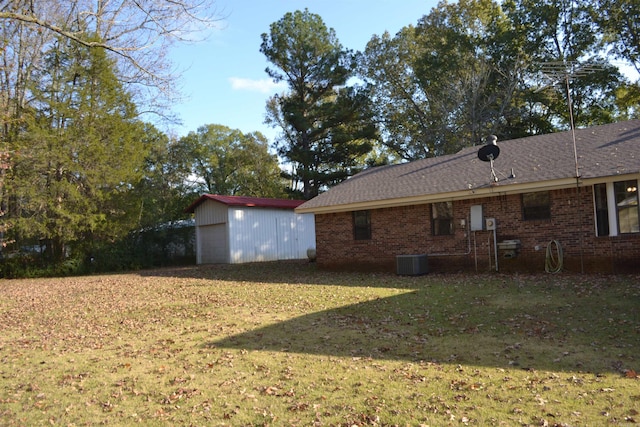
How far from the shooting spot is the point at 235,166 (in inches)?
1785

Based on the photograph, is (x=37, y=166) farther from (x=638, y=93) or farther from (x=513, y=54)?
(x=638, y=93)

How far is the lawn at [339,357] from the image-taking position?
4586mm

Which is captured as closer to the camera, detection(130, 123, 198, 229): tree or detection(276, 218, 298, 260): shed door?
detection(130, 123, 198, 229): tree

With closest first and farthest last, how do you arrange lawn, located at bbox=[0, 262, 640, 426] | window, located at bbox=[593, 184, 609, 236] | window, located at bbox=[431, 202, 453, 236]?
lawn, located at bbox=[0, 262, 640, 426]
window, located at bbox=[593, 184, 609, 236]
window, located at bbox=[431, 202, 453, 236]

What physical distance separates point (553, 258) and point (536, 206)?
1.50 metres

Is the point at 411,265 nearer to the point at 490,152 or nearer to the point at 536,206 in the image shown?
the point at 536,206

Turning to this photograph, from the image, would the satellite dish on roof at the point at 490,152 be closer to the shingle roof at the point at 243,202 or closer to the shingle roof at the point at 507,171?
the shingle roof at the point at 507,171

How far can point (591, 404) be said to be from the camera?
4.48 metres

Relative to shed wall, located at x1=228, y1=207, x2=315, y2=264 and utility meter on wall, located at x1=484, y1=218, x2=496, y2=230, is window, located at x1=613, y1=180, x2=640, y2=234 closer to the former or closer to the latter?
utility meter on wall, located at x1=484, y1=218, x2=496, y2=230

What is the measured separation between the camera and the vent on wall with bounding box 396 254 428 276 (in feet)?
48.0

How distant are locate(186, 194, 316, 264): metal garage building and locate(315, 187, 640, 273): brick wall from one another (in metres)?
6.82

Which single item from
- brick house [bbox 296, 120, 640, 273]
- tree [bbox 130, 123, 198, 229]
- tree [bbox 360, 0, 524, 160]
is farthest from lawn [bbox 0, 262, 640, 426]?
tree [bbox 360, 0, 524, 160]

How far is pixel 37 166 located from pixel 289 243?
1205cm

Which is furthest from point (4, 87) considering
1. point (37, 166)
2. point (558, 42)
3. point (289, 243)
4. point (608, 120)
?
point (608, 120)
